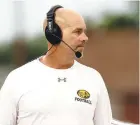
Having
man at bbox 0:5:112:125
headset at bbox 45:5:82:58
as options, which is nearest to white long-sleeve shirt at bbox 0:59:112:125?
man at bbox 0:5:112:125

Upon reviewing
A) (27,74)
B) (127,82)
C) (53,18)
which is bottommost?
(127,82)

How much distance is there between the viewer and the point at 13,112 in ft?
7.86

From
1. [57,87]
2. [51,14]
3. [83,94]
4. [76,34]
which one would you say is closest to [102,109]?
[83,94]

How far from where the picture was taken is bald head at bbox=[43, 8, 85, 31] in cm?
242

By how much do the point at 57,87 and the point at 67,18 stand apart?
33 centimetres

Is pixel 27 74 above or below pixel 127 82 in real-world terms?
above

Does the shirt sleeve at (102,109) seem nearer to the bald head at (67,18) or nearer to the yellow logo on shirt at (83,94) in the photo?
the yellow logo on shirt at (83,94)

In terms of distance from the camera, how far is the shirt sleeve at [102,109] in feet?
8.22

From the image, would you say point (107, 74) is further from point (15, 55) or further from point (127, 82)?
point (15, 55)

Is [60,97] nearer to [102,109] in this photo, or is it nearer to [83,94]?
[83,94]

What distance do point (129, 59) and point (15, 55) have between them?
1818 millimetres

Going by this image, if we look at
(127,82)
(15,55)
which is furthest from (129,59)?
(15,55)

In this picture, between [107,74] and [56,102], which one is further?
[107,74]

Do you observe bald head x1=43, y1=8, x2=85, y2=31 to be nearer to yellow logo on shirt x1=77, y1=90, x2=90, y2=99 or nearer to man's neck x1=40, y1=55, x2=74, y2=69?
man's neck x1=40, y1=55, x2=74, y2=69
